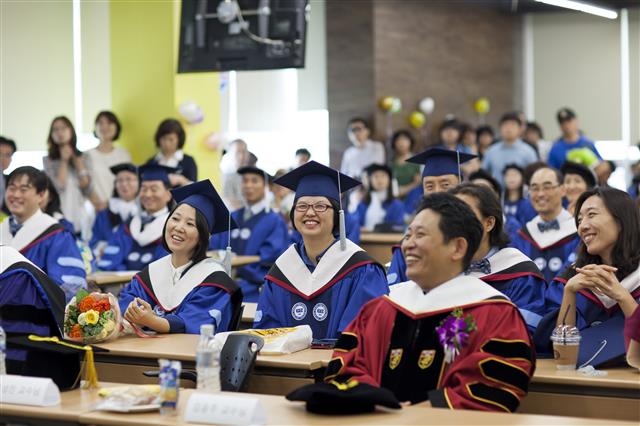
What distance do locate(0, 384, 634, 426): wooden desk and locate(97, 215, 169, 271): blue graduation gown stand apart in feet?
16.5

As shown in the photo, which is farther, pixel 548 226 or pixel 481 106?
pixel 481 106

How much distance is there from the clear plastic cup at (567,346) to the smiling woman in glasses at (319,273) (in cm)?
120

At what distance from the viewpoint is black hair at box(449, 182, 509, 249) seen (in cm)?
489

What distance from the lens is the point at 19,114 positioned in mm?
10953

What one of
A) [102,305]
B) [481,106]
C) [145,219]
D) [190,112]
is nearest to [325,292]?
[102,305]

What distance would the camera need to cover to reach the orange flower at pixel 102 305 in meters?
5.02

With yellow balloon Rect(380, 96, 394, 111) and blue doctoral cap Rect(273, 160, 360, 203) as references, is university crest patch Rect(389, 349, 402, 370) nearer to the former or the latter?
blue doctoral cap Rect(273, 160, 360, 203)

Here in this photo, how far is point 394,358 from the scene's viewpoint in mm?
3906

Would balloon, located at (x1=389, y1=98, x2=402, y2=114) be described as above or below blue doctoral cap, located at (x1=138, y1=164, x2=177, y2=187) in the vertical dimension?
above

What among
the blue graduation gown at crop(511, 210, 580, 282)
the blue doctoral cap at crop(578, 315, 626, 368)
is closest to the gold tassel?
the blue doctoral cap at crop(578, 315, 626, 368)

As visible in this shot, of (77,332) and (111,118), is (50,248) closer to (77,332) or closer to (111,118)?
(77,332)

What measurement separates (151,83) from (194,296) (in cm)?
673

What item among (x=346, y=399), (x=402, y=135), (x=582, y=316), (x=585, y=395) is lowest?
(x=585, y=395)

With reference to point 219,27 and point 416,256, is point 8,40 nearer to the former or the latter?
point 219,27
